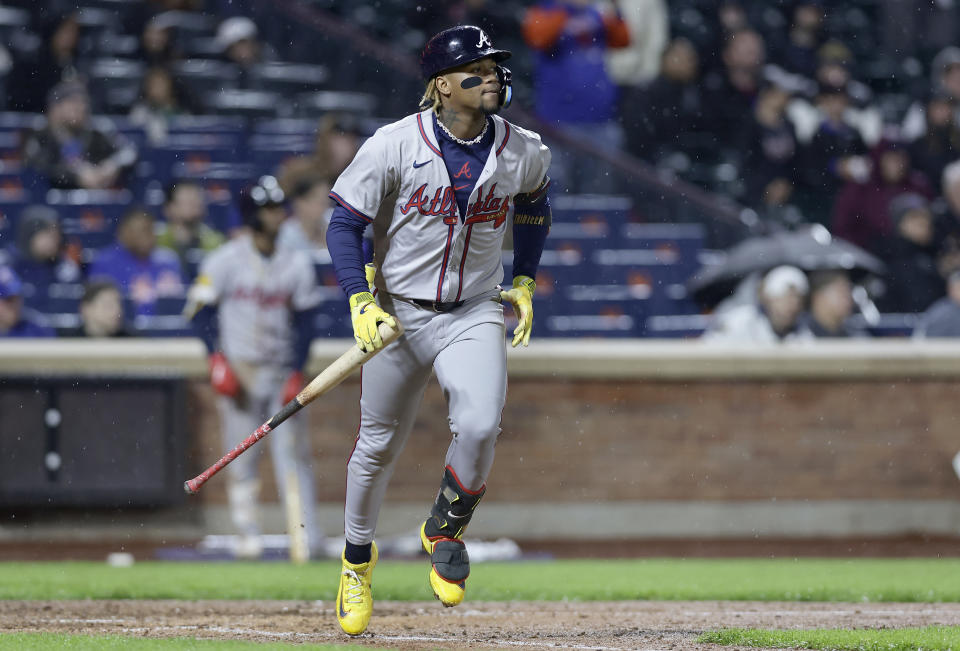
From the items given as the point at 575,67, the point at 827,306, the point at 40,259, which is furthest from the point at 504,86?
the point at 575,67

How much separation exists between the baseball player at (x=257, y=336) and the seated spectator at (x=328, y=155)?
2.01 meters

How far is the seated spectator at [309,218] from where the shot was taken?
10.8 meters

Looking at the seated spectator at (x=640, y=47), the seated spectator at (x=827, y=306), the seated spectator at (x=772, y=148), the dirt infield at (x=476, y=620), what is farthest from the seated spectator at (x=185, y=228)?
the seated spectator at (x=772, y=148)

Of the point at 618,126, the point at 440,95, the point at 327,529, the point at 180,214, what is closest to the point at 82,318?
the point at 180,214

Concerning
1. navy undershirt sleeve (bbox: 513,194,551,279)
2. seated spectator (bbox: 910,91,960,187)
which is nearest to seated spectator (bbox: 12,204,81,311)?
navy undershirt sleeve (bbox: 513,194,551,279)

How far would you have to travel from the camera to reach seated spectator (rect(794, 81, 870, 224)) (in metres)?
13.0

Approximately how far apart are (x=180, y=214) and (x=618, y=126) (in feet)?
12.4

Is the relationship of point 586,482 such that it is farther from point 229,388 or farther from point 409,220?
point 409,220

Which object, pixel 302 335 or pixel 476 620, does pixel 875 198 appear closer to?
pixel 302 335

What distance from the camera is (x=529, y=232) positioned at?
5875 mm

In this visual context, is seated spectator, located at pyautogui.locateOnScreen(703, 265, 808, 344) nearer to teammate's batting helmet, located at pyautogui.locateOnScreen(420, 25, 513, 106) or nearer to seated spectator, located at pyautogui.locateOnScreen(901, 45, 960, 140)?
seated spectator, located at pyautogui.locateOnScreen(901, 45, 960, 140)

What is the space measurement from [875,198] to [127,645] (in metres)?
9.09

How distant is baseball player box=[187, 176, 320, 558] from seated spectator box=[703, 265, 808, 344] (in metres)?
3.28

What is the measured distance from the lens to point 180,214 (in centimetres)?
1128
